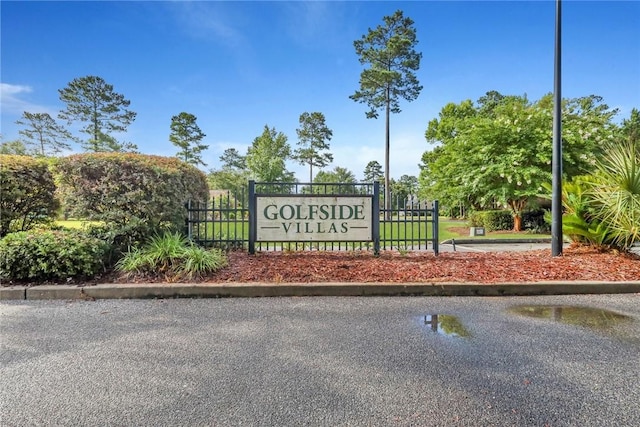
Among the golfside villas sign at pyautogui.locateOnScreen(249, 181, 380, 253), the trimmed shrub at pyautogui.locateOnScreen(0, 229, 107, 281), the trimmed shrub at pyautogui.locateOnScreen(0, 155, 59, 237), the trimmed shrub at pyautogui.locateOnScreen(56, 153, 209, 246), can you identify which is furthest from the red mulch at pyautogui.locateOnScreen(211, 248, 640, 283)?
the trimmed shrub at pyautogui.locateOnScreen(0, 155, 59, 237)

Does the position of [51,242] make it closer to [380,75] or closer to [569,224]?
[569,224]

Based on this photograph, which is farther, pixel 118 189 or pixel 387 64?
pixel 387 64

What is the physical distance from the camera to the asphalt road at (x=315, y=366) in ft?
6.53

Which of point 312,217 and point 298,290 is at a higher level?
point 312,217

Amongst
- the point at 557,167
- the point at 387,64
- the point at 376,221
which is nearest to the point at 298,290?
the point at 376,221

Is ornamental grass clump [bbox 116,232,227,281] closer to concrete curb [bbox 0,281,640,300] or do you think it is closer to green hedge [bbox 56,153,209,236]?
concrete curb [bbox 0,281,640,300]

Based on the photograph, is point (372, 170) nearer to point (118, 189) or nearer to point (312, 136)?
point (312, 136)

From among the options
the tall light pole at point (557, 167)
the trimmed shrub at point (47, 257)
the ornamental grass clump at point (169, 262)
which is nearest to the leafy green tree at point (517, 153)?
the tall light pole at point (557, 167)

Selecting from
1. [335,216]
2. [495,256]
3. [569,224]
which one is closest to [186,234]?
[335,216]

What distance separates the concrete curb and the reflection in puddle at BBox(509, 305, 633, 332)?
22.3 inches

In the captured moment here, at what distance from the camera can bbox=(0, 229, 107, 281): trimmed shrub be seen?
453cm

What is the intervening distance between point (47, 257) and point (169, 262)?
1.56 meters

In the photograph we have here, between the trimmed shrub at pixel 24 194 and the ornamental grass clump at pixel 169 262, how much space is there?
2626mm

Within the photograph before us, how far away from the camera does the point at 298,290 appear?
453 cm
